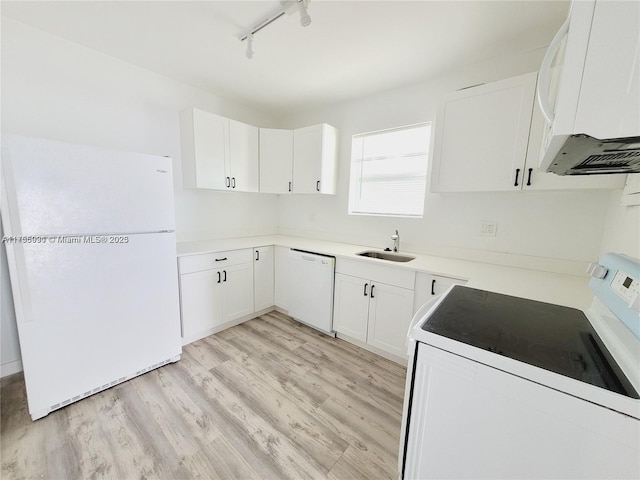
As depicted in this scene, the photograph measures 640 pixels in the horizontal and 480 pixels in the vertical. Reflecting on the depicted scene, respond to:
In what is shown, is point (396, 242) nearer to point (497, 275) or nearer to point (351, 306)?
point (351, 306)

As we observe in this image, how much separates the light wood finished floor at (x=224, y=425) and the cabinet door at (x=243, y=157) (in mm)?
1849

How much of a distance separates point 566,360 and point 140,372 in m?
2.48

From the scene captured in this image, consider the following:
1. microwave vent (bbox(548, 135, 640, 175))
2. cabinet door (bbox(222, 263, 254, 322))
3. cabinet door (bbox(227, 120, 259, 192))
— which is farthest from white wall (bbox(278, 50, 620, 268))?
cabinet door (bbox(222, 263, 254, 322))

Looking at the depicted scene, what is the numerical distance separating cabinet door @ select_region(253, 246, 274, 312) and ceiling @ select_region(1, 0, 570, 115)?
179cm

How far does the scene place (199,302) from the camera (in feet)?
7.63

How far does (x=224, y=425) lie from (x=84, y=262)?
133 centimetres

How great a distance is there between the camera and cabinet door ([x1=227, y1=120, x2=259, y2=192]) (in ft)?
9.00

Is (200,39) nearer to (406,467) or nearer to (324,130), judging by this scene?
(324,130)

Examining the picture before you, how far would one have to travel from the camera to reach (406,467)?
950 mm

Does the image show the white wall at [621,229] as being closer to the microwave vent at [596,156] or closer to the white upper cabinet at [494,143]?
the white upper cabinet at [494,143]

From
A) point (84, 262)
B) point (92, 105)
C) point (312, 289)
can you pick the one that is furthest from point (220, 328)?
point (92, 105)

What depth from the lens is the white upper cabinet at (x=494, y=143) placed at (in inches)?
61.7

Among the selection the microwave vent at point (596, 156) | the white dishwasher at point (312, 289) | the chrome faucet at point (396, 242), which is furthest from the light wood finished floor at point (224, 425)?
the microwave vent at point (596, 156)

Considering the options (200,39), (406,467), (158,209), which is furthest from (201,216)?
(406,467)
